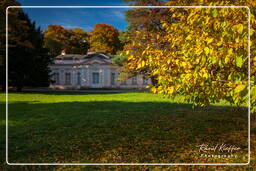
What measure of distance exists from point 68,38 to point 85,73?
0.73 meters

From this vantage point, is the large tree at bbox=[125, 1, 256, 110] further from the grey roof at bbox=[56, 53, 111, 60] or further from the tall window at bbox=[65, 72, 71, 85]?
the tall window at bbox=[65, 72, 71, 85]

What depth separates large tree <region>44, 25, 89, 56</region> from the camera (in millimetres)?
3973

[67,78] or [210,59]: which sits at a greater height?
[210,59]

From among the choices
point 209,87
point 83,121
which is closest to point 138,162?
point 209,87

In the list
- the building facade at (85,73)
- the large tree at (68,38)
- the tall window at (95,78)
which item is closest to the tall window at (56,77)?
the building facade at (85,73)

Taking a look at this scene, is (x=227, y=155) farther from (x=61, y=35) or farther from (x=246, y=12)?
(x=61, y=35)

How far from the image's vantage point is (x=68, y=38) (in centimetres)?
404

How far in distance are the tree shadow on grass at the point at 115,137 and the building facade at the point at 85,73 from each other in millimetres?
1246

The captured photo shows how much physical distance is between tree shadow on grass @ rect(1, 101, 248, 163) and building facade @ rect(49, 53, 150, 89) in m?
1.25

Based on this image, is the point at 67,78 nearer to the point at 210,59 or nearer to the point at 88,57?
the point at 88,57

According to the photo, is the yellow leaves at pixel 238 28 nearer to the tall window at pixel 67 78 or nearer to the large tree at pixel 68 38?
the large tree at pixel 68 38

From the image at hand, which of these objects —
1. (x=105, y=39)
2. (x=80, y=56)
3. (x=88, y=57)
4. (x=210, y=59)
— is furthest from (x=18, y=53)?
(x=210, y=59)

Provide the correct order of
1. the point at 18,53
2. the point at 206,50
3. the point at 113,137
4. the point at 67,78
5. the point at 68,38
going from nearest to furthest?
the point at 206,50 → the point at 68,38 → the point at 67,78 → the point at 113,137 → the point at 18,53

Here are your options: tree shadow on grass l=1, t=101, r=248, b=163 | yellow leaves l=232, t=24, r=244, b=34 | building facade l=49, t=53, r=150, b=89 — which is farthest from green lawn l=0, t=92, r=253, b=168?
yellow leaves l=232, t=24, r=244, b=34
